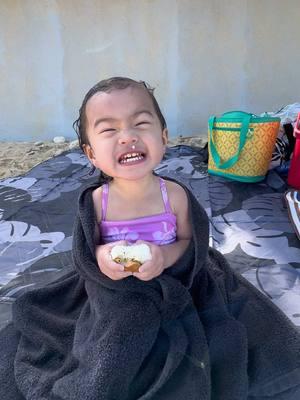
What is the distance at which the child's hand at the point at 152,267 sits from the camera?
3.28 ft

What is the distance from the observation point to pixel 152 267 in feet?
3.30

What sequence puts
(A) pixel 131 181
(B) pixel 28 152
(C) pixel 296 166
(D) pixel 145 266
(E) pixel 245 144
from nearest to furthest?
(D) pixel 145 266, (A) pixel 131 181, (C) pixel 296 166, (E) pixel 245 144, (B) pixel 28 152

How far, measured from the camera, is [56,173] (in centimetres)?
270

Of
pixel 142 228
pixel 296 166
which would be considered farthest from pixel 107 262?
pixel 296 166

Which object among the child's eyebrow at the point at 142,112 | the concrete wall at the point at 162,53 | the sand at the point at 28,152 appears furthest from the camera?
the concrete wall at the point at 162,53

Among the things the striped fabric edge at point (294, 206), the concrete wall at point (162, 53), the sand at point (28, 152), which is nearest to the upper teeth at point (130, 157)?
the striped fabric edge at point (294, 206)

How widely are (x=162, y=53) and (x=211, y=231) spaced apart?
2151mm

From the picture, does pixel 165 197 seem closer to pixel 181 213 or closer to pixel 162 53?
pixel 181 213

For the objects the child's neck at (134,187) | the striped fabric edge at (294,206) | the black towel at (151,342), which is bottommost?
the striped fabric edge at (294,206)

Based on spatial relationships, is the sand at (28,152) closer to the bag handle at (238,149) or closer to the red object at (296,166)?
the bag handle at (238,149)

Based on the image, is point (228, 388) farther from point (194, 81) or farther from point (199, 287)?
point (194, 81)

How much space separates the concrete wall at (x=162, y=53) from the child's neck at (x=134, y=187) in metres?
2.59

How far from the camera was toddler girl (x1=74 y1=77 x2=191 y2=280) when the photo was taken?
3.46ft

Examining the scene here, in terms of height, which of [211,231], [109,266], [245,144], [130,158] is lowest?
[211,231]
